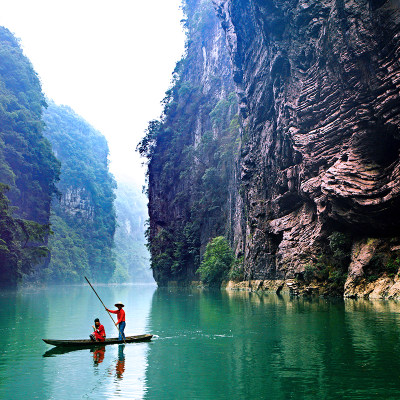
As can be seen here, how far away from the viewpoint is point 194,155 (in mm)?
65812

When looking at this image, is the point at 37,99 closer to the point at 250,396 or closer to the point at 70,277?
the point at 70,277

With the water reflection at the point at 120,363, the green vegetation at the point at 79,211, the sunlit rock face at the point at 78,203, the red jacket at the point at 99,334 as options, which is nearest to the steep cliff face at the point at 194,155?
the green vegetation at the point at 79,211

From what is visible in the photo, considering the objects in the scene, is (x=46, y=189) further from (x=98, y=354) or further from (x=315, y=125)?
(x=98, y=354)

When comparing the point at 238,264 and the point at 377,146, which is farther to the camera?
the point at 238,264

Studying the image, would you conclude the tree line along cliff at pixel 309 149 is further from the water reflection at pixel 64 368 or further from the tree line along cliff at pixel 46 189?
the tree line along cliff at pixel 46 189

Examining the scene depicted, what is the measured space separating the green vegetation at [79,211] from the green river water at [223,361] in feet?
271

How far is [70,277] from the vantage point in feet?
317

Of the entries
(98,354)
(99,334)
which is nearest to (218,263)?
(99,334)

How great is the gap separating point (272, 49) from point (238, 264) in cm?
2221

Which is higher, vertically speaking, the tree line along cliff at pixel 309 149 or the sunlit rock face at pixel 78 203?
the sunlit rock face at pixel 78 203

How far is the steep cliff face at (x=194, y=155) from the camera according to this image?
60.3 meters

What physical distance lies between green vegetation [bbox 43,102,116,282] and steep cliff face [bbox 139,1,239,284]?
33.3 m

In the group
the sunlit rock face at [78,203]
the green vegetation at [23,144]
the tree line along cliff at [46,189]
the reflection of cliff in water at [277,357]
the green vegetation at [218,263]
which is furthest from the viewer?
the sunlit rock face at [78,203]

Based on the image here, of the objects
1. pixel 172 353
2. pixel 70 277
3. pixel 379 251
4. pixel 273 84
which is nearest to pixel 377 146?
pixel 379 251
